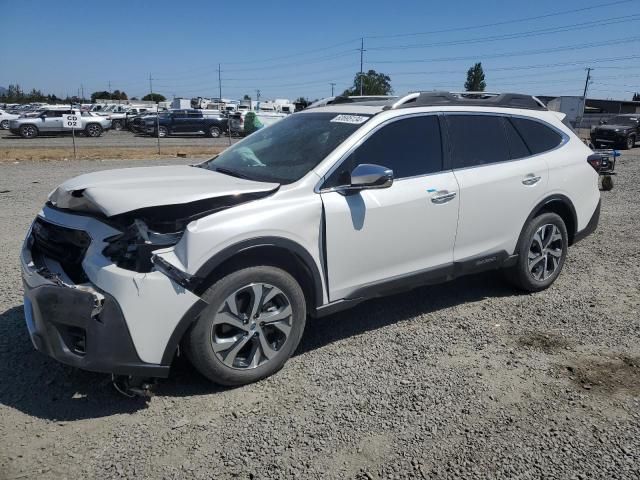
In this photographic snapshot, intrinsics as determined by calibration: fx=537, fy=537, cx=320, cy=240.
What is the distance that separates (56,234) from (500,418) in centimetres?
294

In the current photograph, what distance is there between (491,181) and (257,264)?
88.9 inches

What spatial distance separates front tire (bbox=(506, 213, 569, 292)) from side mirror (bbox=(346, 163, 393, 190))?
1.92m

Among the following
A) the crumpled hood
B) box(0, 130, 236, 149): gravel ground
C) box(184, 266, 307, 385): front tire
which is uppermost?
the crumpled hood

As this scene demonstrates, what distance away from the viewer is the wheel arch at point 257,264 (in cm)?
303

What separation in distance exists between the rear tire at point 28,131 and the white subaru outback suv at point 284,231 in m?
29.7

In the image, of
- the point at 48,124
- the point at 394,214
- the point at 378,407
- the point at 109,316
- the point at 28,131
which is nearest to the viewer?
the point at 109,316

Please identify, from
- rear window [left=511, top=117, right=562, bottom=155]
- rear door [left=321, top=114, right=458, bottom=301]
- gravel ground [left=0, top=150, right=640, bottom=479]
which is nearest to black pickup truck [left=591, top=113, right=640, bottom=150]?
rear window [left=511, top=117, right=562, bottom=155]

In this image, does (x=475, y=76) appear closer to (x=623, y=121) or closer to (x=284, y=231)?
(x=623, y=121)

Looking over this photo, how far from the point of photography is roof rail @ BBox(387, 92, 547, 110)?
4320mm

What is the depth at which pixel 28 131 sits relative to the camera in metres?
29.8

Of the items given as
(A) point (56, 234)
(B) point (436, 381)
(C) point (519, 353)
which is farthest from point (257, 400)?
(C) point (519, 353)

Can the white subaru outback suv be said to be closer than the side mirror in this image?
Yes

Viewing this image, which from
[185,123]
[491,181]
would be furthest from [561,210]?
[185,123]

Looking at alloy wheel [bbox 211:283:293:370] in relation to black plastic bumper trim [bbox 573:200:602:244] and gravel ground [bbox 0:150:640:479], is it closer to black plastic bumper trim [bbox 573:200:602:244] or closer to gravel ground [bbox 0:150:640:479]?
gravel ground [bbox 0:150:640:479]
